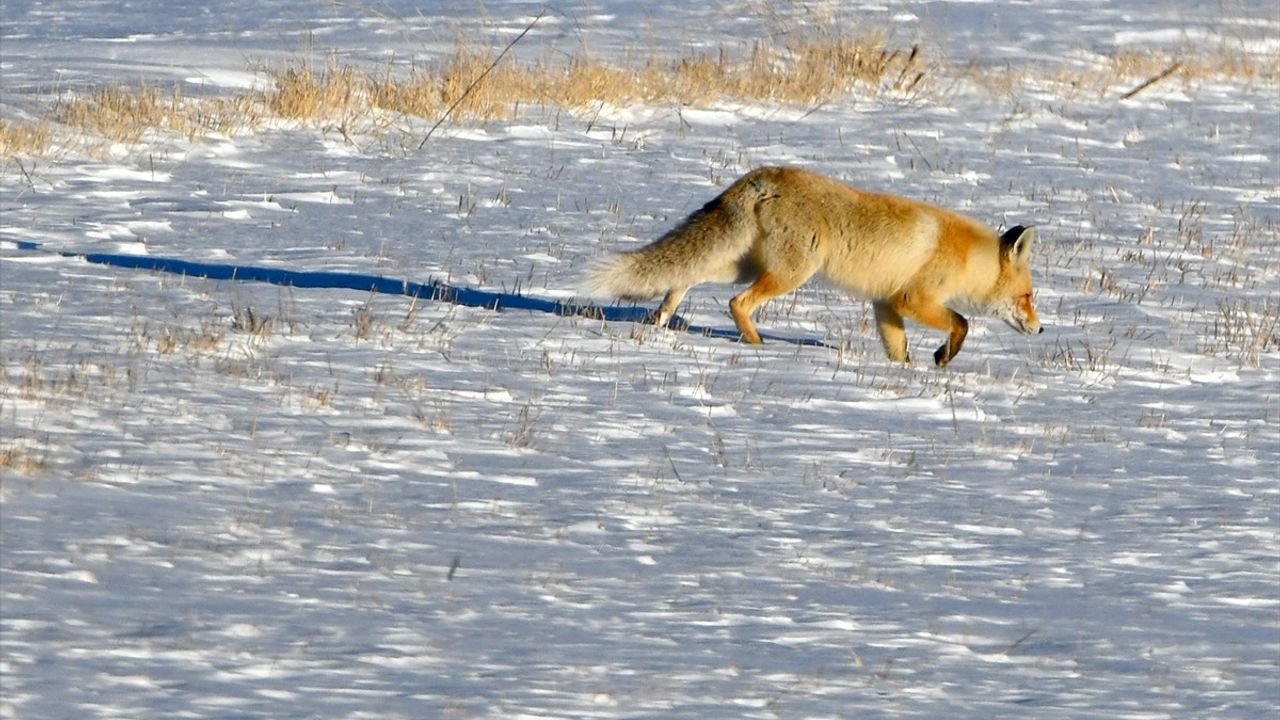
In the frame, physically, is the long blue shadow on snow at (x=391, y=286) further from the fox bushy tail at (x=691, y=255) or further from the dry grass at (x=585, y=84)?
the dry grass at (x=585, y=84)

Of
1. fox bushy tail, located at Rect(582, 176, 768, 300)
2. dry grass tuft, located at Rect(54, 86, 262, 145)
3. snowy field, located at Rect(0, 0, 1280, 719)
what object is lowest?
snowy field, located at Rect(0, 0, 1280, 719)

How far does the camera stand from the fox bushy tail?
809 centimetres

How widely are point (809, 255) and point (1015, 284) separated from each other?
49.9 inches

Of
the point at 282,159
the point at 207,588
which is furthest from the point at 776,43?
the point at 207,588

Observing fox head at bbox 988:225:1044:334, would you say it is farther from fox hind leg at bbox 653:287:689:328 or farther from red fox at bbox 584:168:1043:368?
fox hind leg at bbox 653:287:689:328

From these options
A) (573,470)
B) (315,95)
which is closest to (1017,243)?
(573,470)

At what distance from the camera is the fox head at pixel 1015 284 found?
862 cm

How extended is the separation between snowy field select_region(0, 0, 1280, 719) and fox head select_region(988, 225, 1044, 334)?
23 centimetres

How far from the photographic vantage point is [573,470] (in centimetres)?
589

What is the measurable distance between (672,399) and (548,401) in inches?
21.8

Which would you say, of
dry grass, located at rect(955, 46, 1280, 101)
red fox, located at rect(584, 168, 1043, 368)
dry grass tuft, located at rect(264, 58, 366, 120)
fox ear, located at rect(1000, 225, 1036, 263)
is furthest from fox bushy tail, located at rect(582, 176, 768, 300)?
dry grass, located at rect(955, 46, 1280, 101)

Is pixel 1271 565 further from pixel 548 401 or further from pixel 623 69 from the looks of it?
pixel 623 69

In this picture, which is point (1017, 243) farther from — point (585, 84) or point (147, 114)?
point (585, 84)

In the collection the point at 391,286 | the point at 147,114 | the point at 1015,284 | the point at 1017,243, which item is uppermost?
the point at 147,114
